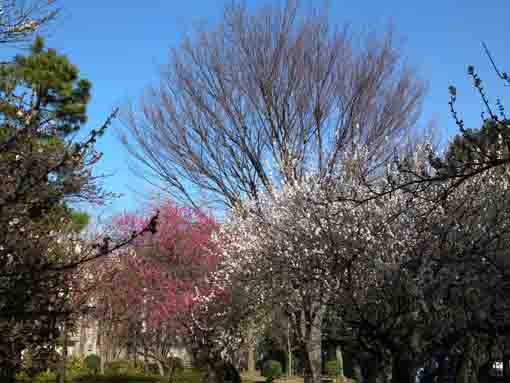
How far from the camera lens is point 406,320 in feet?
29.2

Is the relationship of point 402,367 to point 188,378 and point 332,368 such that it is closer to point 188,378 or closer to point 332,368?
point 188,378

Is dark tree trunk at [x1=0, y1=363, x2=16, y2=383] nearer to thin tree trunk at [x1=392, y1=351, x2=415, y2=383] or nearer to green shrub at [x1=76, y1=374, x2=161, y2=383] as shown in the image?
thin tree trunk at [x1=392, y1=351, x2=415, y2=383]

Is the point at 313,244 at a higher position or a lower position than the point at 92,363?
higher

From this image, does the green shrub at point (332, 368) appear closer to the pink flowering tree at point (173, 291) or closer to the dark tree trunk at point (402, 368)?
the pink flowering tree at point (173, 291)

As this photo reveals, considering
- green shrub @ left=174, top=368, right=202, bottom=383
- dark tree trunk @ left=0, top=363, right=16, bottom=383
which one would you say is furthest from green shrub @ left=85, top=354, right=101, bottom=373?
dark tree trunk @ left=0, top=363, right=16, bottom=383

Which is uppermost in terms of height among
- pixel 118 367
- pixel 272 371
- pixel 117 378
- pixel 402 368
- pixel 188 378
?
pixel 118 367

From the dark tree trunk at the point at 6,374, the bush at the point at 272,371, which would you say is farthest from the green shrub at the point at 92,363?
the dark tree trunk at the point at 6,374

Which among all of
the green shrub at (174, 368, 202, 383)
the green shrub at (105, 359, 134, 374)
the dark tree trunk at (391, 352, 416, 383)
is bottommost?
the dark tree trunk at (391, 352, 416, 383)

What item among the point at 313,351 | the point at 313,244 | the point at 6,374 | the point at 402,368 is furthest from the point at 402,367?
the point at 313,351

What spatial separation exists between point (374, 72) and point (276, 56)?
2510 millimetres

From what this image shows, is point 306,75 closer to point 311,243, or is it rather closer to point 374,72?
point 374,72

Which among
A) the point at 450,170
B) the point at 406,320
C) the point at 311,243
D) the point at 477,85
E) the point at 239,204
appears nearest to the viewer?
the point at 477,85

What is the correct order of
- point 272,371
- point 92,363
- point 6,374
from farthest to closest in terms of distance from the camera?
point 272,371
point 92,363
point 6,374

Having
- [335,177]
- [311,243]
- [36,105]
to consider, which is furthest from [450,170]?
[335,177]
